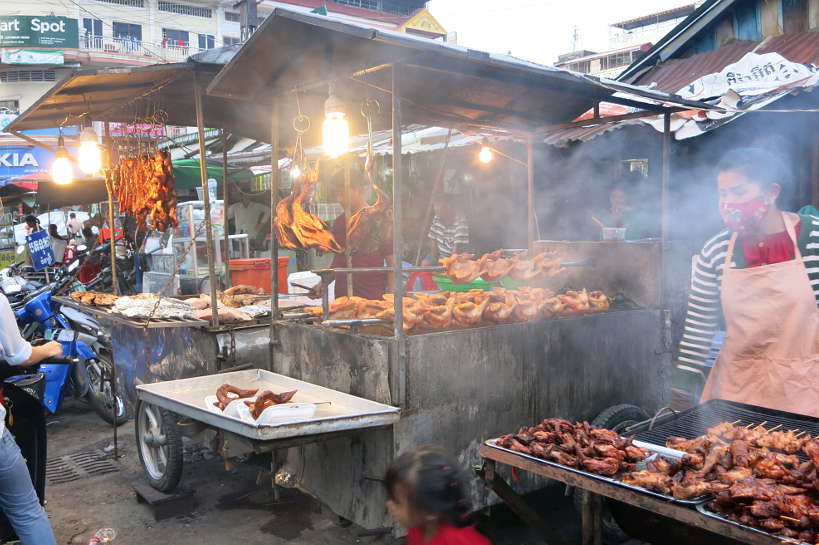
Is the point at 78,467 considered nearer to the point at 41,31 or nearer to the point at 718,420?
the point at 718,420

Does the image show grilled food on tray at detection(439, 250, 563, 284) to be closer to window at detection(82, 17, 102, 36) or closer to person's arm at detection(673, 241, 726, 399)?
person's arm at detection(673, 241, 726, 399)

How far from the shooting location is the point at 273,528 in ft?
15.4

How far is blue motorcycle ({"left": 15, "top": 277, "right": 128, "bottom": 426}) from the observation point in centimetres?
689

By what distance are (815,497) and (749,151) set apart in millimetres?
2080

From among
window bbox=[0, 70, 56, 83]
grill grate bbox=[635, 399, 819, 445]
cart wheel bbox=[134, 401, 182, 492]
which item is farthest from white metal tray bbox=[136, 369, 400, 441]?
window bbox=[0, 70, 56, 83]

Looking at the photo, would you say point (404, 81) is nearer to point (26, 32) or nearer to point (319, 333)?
point (319, 333)

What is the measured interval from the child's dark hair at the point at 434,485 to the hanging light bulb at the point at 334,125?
268cm

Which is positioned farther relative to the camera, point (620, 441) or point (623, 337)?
point (623, 337)

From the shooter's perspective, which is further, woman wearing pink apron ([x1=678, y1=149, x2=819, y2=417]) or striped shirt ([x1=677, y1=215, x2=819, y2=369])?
striped shirt ([x1=677, y1=215, x2=819, y2=369])

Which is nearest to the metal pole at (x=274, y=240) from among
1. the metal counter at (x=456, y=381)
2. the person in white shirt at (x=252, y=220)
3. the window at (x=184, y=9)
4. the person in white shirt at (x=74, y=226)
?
the metal counter at (x=456, y=381)

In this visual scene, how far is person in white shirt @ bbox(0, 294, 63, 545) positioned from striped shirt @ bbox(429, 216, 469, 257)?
767cm

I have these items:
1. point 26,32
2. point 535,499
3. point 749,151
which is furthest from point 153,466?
point 26,32

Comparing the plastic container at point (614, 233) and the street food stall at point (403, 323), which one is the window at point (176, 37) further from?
the plastic container at point (614, 233)

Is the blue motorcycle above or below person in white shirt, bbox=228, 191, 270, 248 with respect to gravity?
below
